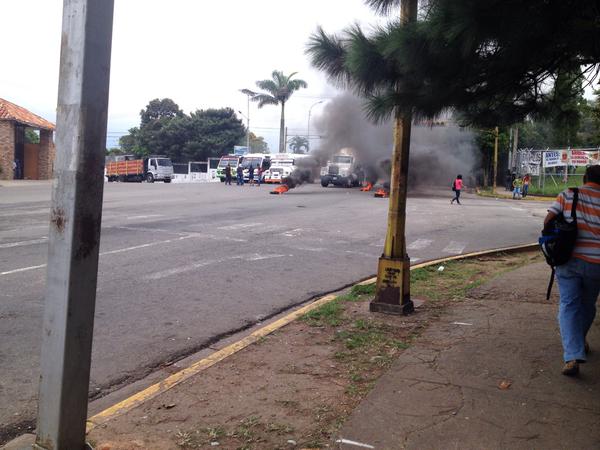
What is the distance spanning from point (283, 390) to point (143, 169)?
1666 inches

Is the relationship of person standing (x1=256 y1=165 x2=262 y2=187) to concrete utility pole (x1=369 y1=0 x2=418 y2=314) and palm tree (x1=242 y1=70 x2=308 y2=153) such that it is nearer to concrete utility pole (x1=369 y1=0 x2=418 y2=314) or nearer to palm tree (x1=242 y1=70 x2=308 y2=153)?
palm tree (x1=242 y1=70 x2=308 y2=153)

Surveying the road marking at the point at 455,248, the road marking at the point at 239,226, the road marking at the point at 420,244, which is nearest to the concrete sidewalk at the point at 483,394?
the road marking at the point at 455,248

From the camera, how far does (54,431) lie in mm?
2672

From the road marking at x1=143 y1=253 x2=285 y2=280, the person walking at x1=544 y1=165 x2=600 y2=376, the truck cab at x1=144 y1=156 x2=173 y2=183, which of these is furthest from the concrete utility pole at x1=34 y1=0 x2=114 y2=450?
the truck cab at x1=144 y1=156 x2=173 y2=183

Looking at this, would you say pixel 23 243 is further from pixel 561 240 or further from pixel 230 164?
pixel 230 164

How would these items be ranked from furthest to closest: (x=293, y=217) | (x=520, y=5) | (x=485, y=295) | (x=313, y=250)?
(x=293, y=217), (x=313, y=250), (x=485, y=295), (x=520, y=5)

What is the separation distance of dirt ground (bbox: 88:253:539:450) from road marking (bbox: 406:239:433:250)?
5209mm

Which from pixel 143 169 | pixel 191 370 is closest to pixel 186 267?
pixel 191 370

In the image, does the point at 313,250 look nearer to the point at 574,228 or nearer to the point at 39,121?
the point at 574,228

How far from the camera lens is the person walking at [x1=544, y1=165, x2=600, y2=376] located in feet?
13.2

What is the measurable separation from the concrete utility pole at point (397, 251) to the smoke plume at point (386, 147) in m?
21.7

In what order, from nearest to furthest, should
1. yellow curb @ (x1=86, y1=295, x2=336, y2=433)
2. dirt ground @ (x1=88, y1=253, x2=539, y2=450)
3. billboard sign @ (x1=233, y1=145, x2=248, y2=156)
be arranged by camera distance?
dirt ground @ (x1=88, y1=253, x2=539, y2=450) < yellow curb @ (x1=86, y1=295, x2=336, y2=433) < billboard sign @ (x1=233, y1=145, x2=248, y2=156)

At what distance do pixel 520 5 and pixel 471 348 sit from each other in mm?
2831

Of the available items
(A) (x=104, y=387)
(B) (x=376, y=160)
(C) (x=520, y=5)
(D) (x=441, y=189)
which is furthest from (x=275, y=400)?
(D) (x=441, y=189)
